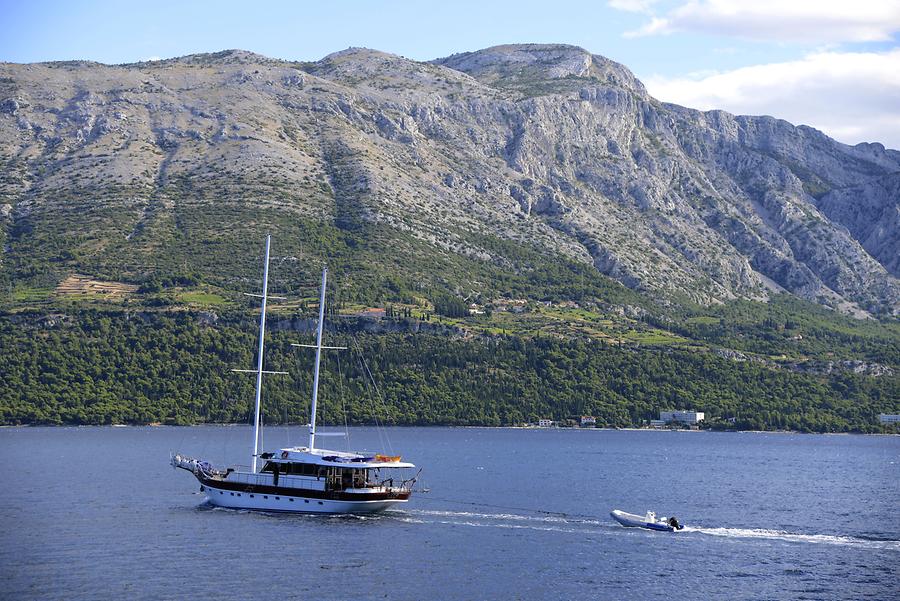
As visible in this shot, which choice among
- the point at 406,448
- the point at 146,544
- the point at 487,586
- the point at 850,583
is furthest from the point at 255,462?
the point at 406,448

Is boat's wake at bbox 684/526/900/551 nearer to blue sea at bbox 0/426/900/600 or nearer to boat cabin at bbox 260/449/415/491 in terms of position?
blue sea at bbox 0/426/900/600

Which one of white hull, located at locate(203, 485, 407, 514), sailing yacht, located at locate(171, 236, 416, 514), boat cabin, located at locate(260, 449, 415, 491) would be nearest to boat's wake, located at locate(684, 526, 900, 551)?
sailing yacht, located at locate(171, 236, 416, 514)

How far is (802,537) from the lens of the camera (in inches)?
3467

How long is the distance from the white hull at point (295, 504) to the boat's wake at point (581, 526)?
1912 millimetres

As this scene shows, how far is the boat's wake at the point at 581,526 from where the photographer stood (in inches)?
3423

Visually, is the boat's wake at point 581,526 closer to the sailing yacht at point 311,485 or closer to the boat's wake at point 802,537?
the boat's wake at point 802,537

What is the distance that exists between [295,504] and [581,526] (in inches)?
864

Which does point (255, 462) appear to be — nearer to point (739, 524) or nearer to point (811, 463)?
point (739, 524)

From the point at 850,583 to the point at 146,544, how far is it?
44.1 metres

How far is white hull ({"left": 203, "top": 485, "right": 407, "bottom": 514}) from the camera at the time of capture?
305 feet

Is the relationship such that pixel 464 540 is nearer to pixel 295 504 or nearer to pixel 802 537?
pixel 295 504

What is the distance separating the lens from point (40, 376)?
190m

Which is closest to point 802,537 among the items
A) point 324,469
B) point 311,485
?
point 324,469

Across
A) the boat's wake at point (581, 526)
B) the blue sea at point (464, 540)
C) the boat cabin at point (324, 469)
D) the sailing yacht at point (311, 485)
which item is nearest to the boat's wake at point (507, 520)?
the boat's wake at point (581, 526)
